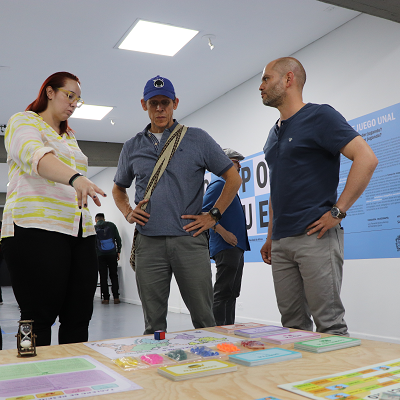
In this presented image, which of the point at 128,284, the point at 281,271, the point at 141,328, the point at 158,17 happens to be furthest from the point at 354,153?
the point at 128,284

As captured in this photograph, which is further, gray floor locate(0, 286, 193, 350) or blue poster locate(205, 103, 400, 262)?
gray floor locate(0, 286, 193, 350)

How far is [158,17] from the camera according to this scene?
12.0ft

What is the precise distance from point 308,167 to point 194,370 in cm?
110

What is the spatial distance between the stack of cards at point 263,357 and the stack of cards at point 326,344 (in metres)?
0.06

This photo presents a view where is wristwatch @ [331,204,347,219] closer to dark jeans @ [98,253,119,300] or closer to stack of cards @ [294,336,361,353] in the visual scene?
stack of cards @ [294,336,361,353]

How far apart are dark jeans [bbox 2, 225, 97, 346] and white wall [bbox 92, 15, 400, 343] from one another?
8.64 feet

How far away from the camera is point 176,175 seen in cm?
180

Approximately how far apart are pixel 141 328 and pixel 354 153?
142 inches

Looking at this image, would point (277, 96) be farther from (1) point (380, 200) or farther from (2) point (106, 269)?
(2) point (106, 269)

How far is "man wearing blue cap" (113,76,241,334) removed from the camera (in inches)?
67.9

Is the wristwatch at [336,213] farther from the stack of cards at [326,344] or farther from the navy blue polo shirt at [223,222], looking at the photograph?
the navy blue polo shirt at [223,222]

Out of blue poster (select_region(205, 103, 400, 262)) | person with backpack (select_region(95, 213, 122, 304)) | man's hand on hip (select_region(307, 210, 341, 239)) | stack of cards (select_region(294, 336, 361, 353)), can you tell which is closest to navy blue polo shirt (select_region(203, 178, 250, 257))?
blue poster (select_region(205, 103, 400, 262))

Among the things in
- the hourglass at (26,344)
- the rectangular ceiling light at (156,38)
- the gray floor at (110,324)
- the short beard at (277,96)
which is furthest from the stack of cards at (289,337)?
the rectangular ceiling light at (156,38)

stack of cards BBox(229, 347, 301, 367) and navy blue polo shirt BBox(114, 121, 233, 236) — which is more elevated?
navy blue polo shirt BBox(114, 121, 233, 236)
